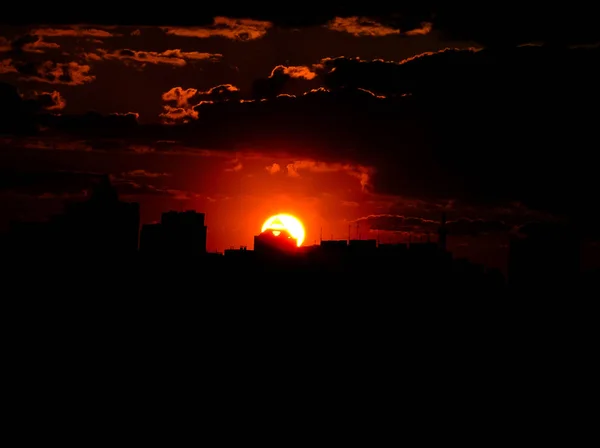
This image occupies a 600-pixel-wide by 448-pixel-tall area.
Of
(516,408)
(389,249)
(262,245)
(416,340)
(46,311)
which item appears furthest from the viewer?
(389,249)

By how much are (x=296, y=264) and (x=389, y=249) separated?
19.8 m

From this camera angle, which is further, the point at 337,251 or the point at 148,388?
the point at 337,251

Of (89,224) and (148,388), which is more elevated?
(89,224)

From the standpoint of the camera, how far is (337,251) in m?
131

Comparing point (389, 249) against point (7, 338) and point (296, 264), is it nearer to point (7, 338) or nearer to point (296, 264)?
point (296, 264)

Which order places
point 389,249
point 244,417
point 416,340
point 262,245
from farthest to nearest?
point 389,249, point 262,245, point 416,340, point 244,417

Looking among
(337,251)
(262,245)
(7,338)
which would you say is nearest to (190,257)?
(262,245)

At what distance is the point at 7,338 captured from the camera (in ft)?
332

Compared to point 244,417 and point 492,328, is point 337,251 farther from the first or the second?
point 244,417

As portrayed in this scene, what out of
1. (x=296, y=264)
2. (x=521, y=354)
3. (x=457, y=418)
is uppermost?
(x=296, y=264)

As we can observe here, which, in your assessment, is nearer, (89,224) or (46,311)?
(46,311)

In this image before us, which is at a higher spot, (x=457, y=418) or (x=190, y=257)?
(x=190, y=257)

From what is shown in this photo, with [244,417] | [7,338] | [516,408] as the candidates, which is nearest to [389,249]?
[516,408]

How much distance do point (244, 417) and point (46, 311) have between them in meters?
32.9
